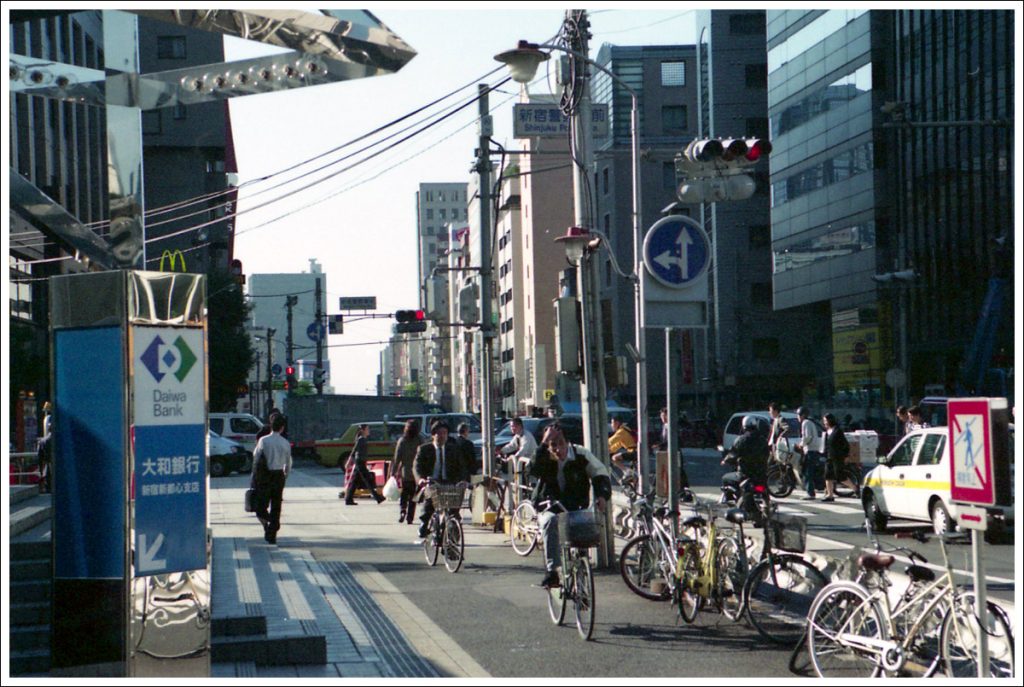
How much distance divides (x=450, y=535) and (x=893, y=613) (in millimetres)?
8336

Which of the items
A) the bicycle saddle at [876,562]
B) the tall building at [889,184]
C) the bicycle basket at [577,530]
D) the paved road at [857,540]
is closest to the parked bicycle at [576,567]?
the bicycle basket at [577,530]

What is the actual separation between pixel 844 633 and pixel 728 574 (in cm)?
306

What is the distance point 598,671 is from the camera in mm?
9117

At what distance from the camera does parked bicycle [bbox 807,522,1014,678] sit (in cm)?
770

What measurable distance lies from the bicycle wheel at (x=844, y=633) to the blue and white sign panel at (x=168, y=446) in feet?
13.7

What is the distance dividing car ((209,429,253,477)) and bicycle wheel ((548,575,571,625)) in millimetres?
30569

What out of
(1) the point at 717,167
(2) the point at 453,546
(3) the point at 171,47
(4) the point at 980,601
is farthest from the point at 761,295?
(4) the point at 980,601

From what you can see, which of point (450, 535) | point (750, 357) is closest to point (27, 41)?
point (450, 535)

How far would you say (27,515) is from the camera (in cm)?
1089

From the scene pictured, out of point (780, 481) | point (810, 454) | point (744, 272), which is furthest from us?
point (744, 272)

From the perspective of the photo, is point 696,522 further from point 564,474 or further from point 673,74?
point 673,74

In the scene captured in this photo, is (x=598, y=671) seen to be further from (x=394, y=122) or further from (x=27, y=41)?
(x=27, y=41)

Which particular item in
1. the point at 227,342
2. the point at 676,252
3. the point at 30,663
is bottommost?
the point at 30,663

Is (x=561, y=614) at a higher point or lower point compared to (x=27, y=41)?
lower
